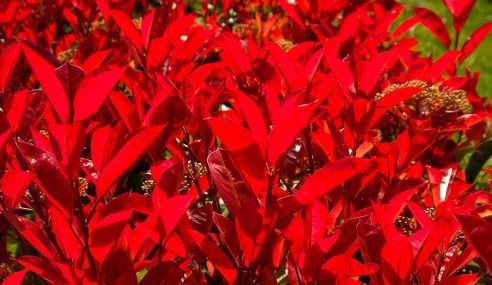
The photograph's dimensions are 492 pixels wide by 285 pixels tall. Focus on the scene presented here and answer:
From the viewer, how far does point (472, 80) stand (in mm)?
2389

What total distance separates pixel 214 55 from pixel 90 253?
178 cm

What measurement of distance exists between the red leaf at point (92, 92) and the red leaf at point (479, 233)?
0.65 metres

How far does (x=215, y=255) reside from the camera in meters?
1.23

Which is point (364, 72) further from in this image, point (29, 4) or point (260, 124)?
point (29, 4)

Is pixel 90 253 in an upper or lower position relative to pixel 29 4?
lower

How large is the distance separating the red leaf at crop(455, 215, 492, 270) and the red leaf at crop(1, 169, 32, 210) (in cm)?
78

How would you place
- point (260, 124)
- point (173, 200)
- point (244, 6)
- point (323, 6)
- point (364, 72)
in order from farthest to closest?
point (244, 6), point (323, 6), point (364, 72), point (260, 124), point (173, 200)

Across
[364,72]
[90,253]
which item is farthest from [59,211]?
Answer: [364,72]

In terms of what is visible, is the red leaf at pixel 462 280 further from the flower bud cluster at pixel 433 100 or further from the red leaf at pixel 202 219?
the flower bud cluster at pixel 433 100

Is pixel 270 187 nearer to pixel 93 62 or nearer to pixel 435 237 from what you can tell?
pixel 435 237

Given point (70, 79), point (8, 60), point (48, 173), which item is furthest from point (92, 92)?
point (8, 60)

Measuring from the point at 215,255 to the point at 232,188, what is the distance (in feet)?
0.43

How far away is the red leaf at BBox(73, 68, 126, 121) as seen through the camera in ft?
3.94

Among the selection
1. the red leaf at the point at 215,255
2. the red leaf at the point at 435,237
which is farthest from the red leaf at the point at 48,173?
the red leaf at the point at 435,237
